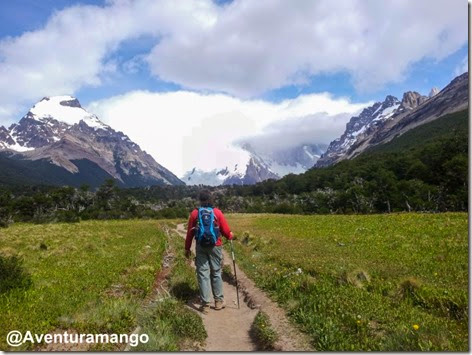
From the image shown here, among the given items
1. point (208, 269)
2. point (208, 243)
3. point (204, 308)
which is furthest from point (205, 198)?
point (204, 308)

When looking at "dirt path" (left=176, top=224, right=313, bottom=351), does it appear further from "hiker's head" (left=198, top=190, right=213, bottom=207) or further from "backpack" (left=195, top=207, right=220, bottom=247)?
"hiker's head" (left=198, top=190, right=213, bottom=207)

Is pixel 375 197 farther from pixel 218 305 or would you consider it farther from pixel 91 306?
pixel 91 306

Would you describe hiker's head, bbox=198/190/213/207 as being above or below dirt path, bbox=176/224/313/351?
above

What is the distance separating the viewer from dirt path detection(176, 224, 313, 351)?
372 inches

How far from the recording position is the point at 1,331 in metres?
8.61

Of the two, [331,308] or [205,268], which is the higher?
[205,268]

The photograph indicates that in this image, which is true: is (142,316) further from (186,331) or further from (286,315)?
(286,315)

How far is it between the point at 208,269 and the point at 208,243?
103 cm

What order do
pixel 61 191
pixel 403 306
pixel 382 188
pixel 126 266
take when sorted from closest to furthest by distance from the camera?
pixel 403 306
pixel 126 266
pixel 382 188
pixel 61 191

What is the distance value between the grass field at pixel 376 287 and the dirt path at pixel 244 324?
13.8 inches

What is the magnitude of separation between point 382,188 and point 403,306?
339 feet

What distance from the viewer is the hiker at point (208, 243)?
41.0 feet

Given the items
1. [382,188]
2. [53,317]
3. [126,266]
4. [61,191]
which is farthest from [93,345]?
[61,191]

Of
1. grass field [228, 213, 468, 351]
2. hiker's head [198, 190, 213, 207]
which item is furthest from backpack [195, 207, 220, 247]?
grass field [228, 213, 468, 351]
